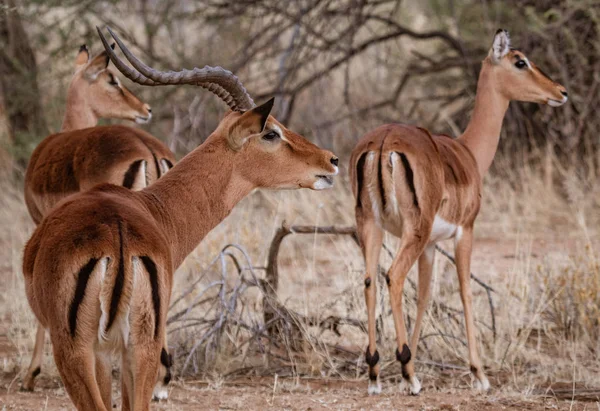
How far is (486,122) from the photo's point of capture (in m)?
6.56

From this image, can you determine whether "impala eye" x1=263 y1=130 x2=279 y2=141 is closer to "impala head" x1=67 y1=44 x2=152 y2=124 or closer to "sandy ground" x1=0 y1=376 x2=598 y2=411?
"sandy ground" x1=0 y1=376 x2=598 y2=411

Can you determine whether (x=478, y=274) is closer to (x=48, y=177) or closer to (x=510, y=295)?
(x=510, y=295)

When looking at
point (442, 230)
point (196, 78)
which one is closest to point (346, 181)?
point (442, 230)

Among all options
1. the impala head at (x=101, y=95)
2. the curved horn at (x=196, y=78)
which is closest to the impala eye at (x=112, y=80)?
the impala head at (x=101, y=95)

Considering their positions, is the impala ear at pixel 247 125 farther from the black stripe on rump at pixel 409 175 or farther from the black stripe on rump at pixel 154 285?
the black stripe on rump at pixel 409 175

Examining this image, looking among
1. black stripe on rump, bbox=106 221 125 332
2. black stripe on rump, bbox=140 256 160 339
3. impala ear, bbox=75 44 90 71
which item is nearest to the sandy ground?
black stripe on rump, bbox=140 256 160 339

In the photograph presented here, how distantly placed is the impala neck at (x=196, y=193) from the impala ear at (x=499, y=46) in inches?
118

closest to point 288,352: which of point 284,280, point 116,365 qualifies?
point 116,365

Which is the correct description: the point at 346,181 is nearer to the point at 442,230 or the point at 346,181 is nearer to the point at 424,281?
the point at 424,281

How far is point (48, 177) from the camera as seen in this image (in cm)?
607

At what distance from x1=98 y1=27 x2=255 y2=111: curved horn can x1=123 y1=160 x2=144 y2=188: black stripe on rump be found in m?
1.36

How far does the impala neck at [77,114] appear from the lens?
7.13 m

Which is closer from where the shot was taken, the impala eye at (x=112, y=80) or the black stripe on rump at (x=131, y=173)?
the black stripe on rump at (x=131, y=173)

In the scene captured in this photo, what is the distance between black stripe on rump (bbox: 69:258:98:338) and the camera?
318 cm
